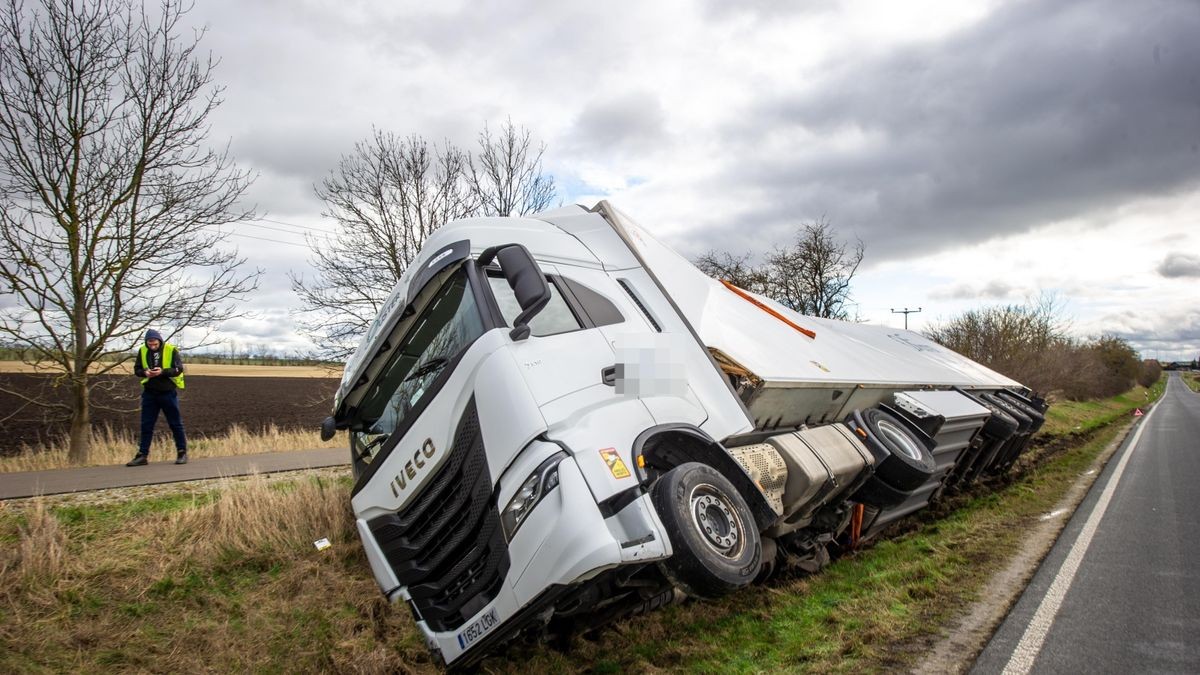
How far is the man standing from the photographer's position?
7414mm

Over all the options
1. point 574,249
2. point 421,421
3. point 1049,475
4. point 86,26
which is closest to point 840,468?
point 574,249

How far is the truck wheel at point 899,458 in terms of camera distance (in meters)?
4.88

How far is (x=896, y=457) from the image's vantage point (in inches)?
192

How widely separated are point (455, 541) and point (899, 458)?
332 cm

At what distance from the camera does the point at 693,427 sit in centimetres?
333

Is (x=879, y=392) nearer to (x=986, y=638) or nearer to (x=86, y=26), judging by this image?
(x=986, y=638)

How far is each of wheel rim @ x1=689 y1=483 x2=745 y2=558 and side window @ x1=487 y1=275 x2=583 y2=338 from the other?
1.01m

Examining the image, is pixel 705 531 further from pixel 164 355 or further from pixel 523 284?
pixel 164 355

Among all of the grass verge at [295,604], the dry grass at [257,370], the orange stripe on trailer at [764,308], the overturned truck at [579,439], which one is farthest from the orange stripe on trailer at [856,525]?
the dry grass at [257,370]

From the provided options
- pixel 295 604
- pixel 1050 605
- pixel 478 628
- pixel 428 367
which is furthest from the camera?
pixel 295 604

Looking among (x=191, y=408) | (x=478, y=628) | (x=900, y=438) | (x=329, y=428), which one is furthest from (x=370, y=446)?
(x=191, y=408)

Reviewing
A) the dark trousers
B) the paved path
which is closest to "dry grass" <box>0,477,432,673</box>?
the paved path

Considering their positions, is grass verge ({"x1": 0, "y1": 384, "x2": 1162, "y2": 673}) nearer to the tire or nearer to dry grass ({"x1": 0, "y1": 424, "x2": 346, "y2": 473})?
the tire

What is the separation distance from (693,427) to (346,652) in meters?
2.30
